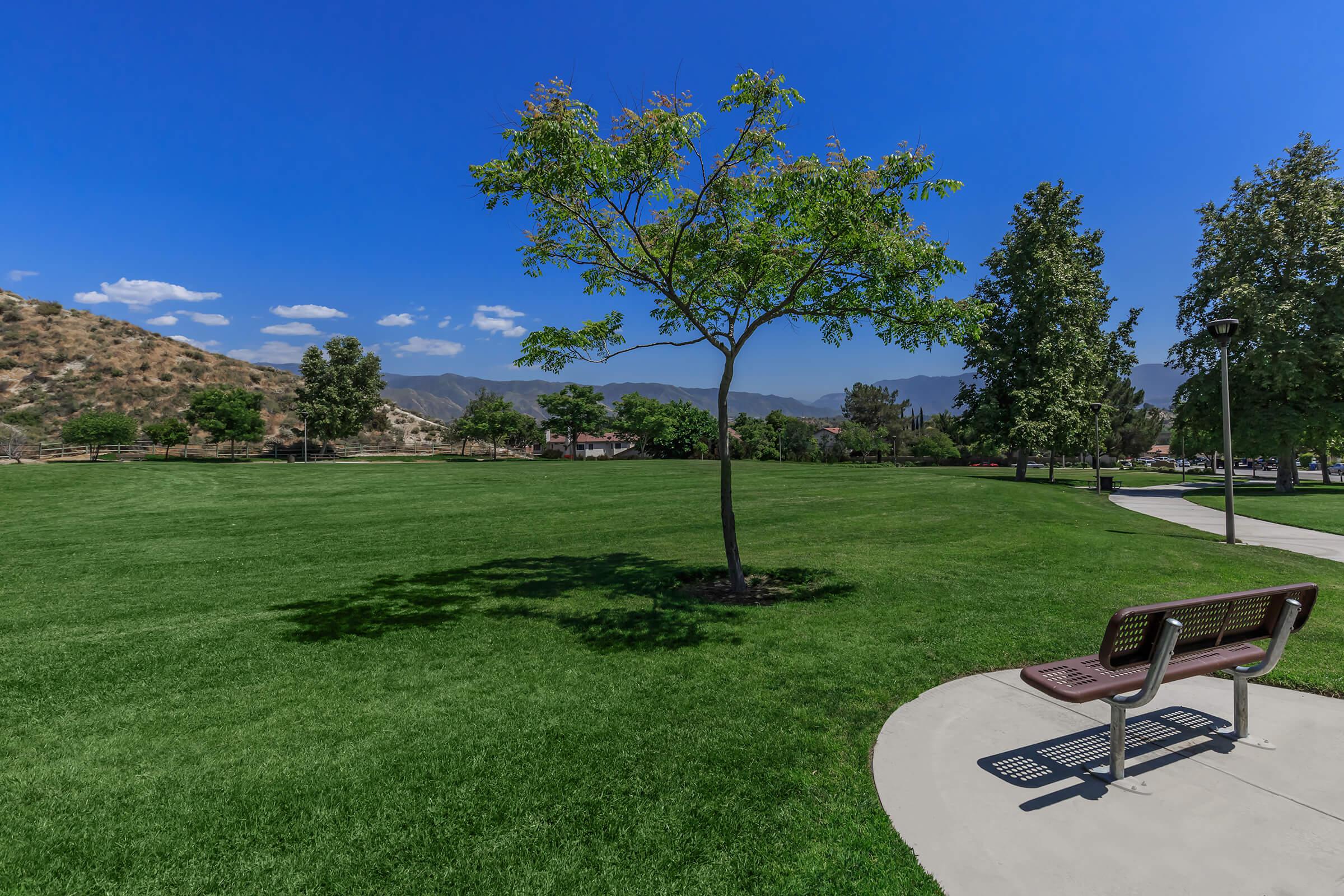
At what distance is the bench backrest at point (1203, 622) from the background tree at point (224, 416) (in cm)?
7261

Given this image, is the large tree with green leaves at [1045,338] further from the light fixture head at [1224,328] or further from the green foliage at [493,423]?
the green foliage at [493,423]

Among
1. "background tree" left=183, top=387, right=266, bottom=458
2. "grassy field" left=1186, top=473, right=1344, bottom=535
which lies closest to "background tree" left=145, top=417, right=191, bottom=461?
"background tree" left=183, top=387, right=266, bottom=458

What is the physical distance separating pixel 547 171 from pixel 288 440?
3242 inches

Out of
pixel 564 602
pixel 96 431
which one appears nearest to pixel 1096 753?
pixel 564 602

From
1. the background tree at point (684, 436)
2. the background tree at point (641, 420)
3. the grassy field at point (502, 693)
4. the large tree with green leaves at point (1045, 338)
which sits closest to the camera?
the grassy field at point (502, 693)

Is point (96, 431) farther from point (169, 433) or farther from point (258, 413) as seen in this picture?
point (258, 413)

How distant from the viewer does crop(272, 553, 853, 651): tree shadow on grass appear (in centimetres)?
673

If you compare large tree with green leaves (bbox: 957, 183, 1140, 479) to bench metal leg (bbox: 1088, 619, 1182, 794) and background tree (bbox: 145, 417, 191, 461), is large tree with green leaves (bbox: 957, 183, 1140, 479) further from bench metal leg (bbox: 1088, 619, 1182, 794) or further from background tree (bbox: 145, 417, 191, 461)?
background tree (bbox: 145, 417, 191, 461)

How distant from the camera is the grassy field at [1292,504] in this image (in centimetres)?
1563

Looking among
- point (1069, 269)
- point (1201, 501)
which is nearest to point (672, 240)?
point (1201, 501)

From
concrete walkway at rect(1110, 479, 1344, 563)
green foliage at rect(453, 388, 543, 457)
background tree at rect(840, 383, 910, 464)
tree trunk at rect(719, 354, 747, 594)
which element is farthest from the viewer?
background tree at rect(840, 383, 910, 464)

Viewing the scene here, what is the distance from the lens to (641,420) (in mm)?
91188

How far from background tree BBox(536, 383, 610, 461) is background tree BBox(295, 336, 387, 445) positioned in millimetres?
22709

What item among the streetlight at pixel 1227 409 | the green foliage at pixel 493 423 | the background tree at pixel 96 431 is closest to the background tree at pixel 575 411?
the green foliage at pixel 493 423
